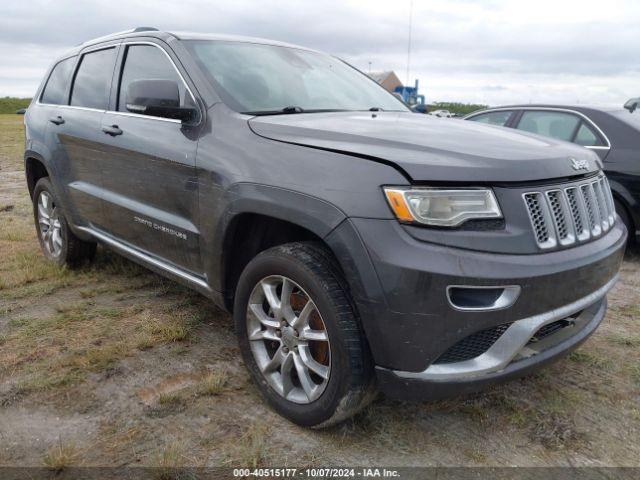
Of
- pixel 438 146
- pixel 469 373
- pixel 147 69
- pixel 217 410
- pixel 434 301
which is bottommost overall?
pixel 217 410

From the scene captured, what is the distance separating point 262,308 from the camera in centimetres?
262

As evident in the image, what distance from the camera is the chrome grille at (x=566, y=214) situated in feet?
6.95

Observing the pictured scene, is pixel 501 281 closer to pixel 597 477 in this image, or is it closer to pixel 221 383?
pixel 597 477

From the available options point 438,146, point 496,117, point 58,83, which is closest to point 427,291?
point 438,146

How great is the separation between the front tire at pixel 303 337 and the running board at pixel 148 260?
0.44 m

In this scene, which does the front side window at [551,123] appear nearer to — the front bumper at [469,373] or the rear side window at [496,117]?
the rear side window at [496,117]

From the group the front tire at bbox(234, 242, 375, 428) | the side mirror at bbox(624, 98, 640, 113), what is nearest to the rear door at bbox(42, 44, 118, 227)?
the front tire at bbox(234, 242, 375, 428)

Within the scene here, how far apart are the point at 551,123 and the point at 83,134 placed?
455 centimetres

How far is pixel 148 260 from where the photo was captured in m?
3.37

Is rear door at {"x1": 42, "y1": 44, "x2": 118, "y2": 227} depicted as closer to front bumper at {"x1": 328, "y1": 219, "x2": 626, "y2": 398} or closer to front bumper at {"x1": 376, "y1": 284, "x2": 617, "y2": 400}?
front bumper at {"x1": 328, "y1": 219, "x2": 626, "y2": 398}

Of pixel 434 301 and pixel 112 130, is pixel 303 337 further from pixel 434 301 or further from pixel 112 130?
pixel 112 130

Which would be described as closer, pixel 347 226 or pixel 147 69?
pixel 347 226

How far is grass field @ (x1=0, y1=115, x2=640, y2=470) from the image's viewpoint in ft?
7.45

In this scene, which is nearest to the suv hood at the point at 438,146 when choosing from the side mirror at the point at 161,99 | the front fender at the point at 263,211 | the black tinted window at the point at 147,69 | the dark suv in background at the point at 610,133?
the front fender at the point at 263,211
